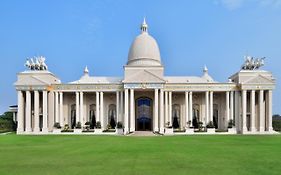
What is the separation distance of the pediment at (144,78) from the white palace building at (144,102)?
20 cm

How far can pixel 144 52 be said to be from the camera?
73062 millimetres

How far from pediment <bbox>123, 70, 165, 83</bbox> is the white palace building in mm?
199

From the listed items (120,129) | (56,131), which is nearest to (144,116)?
(120,129)

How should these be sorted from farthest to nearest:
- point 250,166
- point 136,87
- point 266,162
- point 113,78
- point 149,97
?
point 113,78 → point 149,97 → point 136,87 → point 266,162 → point 250,166

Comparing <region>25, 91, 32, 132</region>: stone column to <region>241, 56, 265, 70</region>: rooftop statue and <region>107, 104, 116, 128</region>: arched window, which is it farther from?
<region>241, 56, 265, 70</region>: rooftop statue

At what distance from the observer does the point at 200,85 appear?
67.6m

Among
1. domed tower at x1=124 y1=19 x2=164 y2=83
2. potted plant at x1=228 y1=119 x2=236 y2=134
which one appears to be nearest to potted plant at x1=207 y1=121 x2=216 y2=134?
potted plant at x1=228 y1=119 x2=236 y2=134

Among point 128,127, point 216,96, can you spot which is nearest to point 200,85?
point 216,96

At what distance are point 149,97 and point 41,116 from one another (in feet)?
77.0

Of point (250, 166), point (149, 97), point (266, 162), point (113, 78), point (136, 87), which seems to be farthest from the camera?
point (113, 78)

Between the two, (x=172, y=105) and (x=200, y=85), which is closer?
(x=200, y=85)

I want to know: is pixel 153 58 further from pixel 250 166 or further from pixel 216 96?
pixel 250 166

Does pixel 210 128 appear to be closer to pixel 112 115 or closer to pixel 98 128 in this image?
pixel 98 128

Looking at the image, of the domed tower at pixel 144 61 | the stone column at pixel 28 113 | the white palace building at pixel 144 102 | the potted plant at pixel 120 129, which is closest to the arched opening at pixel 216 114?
the white palace building at pixel 144 102
